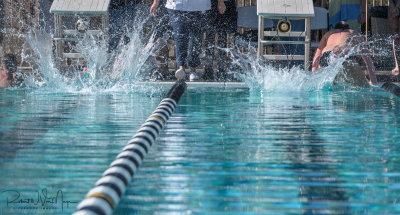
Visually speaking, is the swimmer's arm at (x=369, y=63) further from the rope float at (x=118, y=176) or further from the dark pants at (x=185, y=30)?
the rope float at (x=118, y=176)

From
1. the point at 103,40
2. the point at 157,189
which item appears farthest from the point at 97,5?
the point at 157,189

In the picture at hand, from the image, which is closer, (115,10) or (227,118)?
(227,118)

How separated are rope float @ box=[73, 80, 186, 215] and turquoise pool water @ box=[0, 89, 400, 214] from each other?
0.18 feet

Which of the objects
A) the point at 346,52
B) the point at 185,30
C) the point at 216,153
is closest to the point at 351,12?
the point at 346,52

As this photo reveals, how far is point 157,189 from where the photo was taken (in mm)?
2303

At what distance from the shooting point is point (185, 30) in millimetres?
7426

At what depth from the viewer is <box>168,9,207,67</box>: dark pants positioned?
24.1 feet

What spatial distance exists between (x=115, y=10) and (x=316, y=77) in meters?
2.99

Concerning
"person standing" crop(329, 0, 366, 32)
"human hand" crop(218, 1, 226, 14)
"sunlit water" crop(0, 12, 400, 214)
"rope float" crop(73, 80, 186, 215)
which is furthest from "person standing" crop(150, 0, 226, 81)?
"rope float" crop(73, 80, 186, 215)

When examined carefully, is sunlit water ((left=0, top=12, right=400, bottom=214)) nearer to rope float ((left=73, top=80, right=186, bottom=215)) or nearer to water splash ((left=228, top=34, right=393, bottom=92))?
rope float ((left=73, top=80, right=186, bottom=215))

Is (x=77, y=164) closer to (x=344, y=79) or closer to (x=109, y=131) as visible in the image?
(x=109, y=131)

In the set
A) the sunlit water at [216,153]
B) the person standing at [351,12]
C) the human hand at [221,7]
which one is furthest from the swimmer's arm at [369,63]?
the person standing at [351,12]

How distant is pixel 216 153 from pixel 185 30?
4.50m

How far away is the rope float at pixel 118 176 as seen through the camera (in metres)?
1.79
